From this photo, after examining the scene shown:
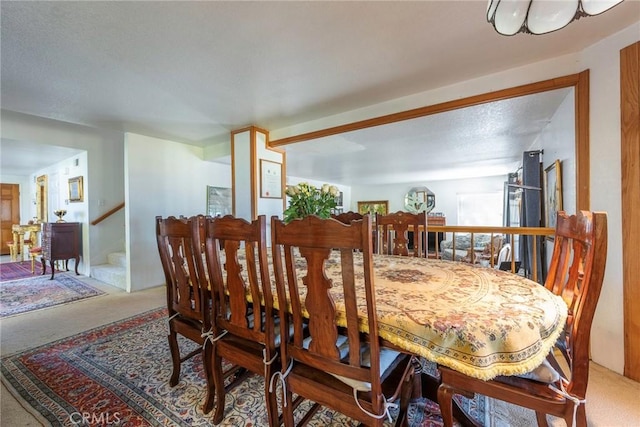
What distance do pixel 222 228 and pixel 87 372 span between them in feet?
5.34

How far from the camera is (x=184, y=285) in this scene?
152 centimetres

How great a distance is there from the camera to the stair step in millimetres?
3754

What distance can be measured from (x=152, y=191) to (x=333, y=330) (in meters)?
3.87

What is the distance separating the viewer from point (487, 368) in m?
0.76

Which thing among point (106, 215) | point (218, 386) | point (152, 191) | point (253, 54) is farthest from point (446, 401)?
point (106, 215)

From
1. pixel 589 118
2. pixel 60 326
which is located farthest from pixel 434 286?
pixel 60 326

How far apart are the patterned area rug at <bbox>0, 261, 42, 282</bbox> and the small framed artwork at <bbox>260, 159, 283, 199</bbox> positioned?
439 centimetres

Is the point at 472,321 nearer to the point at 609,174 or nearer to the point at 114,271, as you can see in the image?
the point at 609,174

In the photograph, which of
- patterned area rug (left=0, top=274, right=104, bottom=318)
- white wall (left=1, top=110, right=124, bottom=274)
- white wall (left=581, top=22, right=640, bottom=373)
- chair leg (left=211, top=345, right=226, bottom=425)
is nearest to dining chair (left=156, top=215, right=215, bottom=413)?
chair leg (left=211, top=345, right=226, bottom=425)

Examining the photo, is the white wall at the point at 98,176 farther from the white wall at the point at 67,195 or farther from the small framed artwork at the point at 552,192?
the small framed artwork at the point at 552,192

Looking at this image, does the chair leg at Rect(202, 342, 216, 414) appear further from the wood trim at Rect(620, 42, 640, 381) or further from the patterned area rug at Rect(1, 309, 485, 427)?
the wood trim at Rect(620, 42, 640, 381)

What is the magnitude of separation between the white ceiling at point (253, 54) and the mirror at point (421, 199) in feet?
17.5

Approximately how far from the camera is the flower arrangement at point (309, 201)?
1.73 meters

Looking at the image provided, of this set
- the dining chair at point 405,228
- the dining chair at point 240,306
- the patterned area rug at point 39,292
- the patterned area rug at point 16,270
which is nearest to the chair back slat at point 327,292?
the dining chair at point 240,306
